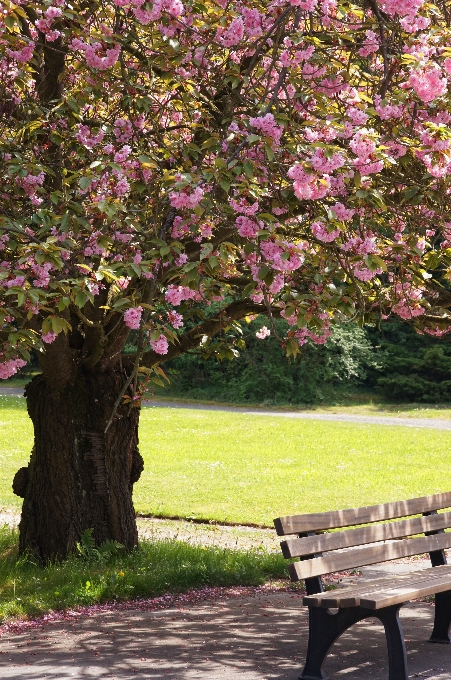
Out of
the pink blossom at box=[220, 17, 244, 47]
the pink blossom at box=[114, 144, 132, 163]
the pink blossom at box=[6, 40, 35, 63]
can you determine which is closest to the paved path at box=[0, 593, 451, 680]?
the pink blossom at box=[114, 144, 132, 163]

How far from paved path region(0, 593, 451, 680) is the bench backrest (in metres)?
0.56

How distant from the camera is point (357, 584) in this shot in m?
4.86

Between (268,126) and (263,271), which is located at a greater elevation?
(268,126)

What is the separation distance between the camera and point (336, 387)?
31.4m

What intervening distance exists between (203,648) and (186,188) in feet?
8.62

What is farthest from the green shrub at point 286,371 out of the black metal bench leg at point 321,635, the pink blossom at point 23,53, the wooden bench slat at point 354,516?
the black metal bench leg at point 321,635

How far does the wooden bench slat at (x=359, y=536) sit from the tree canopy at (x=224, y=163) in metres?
1.22

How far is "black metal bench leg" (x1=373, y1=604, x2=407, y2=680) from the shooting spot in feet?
14.7

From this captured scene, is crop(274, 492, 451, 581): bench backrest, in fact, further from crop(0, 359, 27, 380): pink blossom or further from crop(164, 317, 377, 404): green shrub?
crop(164, 317, 377, 404): green shrub

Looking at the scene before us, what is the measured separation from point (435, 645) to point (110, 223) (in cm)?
325

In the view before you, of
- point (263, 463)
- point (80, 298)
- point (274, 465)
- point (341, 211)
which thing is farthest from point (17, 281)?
point (263, 463)

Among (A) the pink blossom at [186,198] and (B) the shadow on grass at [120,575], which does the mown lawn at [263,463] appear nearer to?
(B) the shadow on grass at [120,575]

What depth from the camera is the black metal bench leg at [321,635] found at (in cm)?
457

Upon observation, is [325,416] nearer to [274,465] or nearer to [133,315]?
[274,465]
